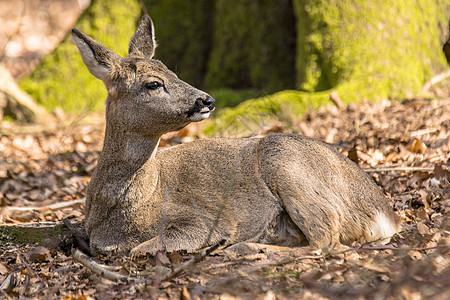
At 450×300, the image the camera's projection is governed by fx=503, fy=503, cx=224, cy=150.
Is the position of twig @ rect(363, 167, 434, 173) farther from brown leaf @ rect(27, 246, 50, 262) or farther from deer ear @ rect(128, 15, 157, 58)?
brown leaf @ rect(27, 246, 50, 262)

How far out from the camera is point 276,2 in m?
10.1

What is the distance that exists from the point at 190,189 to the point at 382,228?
6.34 ft

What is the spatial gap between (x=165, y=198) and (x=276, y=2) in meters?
6.29

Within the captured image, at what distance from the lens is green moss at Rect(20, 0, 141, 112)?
34.2 ft

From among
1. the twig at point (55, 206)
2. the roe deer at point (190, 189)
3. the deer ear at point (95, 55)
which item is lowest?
the twig at point (55, 206)

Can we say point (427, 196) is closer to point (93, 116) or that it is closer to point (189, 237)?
point (189, 237)

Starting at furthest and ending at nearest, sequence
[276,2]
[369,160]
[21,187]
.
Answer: [276,2] → [21,187] → [369,160]

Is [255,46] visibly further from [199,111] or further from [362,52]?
[199,111]

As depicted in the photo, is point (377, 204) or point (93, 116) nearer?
point (377, 204)

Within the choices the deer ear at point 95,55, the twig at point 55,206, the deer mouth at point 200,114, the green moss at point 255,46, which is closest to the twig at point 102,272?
the deer mouth at point 200,114

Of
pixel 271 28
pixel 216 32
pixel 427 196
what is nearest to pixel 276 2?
pixel 271 28

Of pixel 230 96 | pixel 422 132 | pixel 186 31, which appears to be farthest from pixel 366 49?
pixel 186 31

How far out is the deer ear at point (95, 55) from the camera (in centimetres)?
471

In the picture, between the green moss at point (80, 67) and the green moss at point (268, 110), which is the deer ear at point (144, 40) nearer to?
the green moss at point (268, 110)
